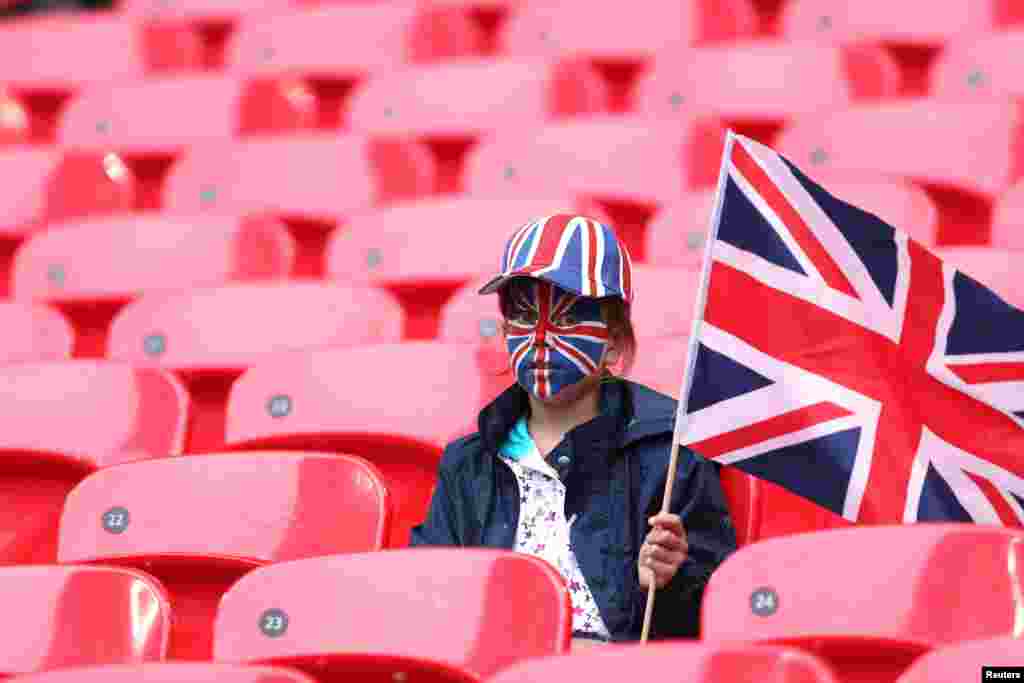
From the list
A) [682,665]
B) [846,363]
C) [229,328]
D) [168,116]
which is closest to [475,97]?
[168,116]

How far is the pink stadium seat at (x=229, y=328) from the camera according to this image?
3.57 meters

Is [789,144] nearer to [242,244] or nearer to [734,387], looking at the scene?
[242,244]

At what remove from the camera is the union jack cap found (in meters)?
2.69

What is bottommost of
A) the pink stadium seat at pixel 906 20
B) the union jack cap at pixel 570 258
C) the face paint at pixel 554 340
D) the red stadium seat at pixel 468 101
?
the face paint at pixel 554 340

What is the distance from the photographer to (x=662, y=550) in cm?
254

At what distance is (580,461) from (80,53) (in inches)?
131

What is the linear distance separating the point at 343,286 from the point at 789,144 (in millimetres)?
1031

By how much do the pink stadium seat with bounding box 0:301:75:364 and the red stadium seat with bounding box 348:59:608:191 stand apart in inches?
43.8

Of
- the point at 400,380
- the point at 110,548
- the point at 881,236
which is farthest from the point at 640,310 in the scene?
the point at 110,548

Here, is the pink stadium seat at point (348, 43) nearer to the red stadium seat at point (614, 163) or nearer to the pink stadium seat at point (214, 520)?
the red stadium seat at point (614, 163)

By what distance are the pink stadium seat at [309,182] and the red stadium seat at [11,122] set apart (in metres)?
0.92

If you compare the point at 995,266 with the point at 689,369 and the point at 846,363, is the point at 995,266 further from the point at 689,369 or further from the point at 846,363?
the point at 689,369

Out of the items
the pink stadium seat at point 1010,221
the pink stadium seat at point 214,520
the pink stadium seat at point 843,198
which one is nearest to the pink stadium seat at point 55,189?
the pink stadium seat at point 843,198

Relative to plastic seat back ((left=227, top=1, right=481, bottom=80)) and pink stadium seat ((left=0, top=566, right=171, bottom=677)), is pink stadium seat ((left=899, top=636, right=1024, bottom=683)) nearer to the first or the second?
pink stadium seat ((left=0, top=566, right=171, bottom=677))
